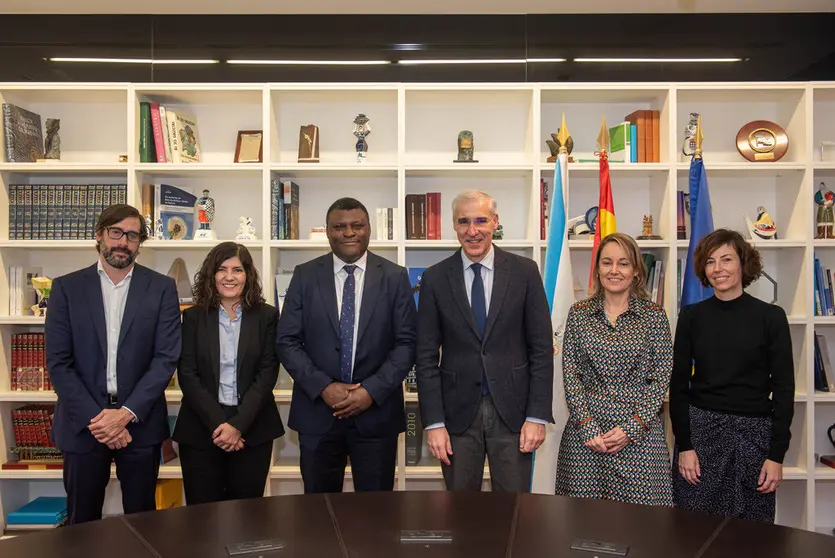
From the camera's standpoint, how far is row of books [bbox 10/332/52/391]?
13.2 feet

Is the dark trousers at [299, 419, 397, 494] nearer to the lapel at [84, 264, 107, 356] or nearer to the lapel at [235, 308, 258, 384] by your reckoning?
the lapel at [235, 308, 258, 384]

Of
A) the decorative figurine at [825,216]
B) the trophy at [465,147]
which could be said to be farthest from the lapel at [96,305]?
the decorative figurine at [825,216]

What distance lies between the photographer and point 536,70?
13.8ft

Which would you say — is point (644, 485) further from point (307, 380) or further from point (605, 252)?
point (307, 380)

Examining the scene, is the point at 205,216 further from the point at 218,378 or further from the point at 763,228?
the point at 763,228

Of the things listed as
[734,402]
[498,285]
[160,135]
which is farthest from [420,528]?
[160,135]

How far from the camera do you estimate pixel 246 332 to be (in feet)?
9.56

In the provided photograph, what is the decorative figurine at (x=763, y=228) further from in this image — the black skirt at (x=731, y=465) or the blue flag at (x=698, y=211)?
the black skirt at (x=731, y=465)

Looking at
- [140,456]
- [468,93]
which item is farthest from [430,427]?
[468,93]

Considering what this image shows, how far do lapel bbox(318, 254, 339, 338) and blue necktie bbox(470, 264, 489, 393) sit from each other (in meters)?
0.59

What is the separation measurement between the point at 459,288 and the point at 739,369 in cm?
118

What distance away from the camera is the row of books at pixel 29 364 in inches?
158

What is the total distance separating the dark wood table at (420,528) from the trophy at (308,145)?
254cm

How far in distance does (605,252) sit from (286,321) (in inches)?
53.8
